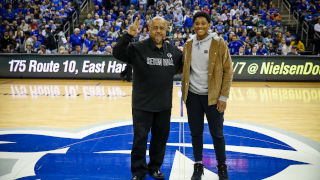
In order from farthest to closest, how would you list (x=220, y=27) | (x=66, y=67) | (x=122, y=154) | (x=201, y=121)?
(x=220, y=27) < (x=66, y=67) < (x=122, y=154) < (x=201, y=121)

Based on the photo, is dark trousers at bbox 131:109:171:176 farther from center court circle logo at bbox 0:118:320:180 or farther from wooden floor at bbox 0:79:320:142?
wooden floor at bbox 0:79:320:142

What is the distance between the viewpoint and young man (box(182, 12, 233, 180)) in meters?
2.91

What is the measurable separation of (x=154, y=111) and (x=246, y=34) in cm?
1142

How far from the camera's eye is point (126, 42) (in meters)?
2.85

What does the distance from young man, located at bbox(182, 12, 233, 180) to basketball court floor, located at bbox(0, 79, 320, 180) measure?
61cm

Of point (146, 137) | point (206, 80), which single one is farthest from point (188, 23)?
point (146, 137)

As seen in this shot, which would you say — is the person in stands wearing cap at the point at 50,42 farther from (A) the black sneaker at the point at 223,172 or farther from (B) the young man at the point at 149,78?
(A) the black sneaker at the point at 223,172

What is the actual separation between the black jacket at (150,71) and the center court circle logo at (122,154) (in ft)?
3.00

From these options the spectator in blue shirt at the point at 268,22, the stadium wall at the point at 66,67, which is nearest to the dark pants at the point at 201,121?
the stadium wall at the point at 66,67

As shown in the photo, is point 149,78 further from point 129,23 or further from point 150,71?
point 129,23

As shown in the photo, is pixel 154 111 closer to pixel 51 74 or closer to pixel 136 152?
pixel 136 152

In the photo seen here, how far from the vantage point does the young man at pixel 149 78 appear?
2908mm

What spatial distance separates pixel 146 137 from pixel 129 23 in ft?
37.5

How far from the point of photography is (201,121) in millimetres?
3098
